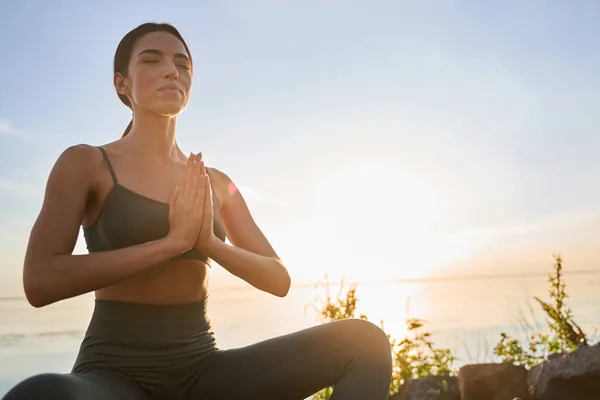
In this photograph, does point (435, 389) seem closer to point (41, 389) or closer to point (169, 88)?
point (169, 88)

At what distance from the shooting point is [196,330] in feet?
7.42

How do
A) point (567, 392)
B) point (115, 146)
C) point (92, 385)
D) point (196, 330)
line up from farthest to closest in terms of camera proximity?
point (567, 392) < point (115, 146) < point (196, 330) < point (92, 385)

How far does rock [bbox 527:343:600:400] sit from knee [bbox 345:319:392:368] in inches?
92.7

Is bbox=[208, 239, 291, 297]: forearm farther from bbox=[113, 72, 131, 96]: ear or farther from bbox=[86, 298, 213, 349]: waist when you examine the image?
bbox=[113, 72, 131, 96]: ear

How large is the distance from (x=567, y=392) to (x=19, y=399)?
357cm

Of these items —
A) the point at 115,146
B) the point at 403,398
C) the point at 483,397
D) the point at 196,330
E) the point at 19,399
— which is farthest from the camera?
the point at 403,398

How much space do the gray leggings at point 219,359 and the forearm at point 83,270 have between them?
0.20 meters

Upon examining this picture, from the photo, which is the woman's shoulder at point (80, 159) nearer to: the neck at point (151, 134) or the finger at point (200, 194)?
the neck at point (151, 134)

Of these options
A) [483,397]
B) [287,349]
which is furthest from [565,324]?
[287,349]

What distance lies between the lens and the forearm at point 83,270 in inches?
79.0

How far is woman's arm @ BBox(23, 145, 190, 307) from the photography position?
6.59 ft

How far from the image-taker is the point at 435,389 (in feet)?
15.9

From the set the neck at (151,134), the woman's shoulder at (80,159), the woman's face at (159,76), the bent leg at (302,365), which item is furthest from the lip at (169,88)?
the bent leg at (302,365)

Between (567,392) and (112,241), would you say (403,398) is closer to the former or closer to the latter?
(567,392)
